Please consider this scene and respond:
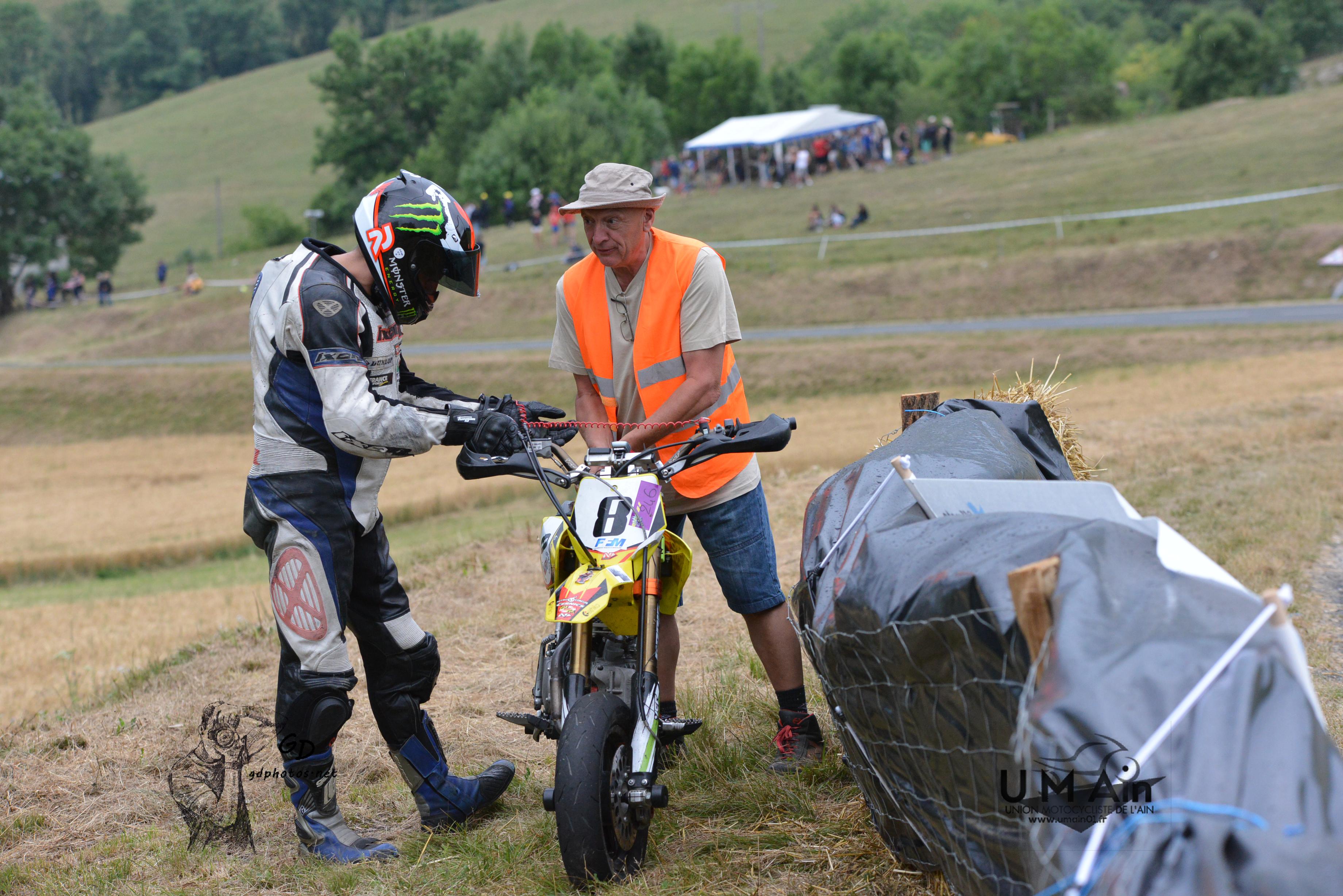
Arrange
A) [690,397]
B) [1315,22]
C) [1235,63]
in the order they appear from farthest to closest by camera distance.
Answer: [1315,22] → [1235,63] → [690,397]

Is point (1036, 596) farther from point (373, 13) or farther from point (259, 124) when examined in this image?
point (373, 13)

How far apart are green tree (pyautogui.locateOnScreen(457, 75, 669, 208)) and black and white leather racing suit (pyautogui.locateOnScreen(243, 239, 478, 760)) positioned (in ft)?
173

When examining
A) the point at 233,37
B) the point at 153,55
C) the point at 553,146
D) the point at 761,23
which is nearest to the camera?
the point at 553,146

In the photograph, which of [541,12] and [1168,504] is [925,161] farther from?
[541,12]

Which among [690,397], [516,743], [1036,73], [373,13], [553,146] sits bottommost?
[516,743]

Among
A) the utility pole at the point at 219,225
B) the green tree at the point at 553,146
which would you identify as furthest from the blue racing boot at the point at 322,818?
the utility pole at the point at 219,225

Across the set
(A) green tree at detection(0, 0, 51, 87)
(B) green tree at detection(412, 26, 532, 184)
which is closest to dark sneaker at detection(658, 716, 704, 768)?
(B) green tree at detection(412, 26, 532, 184)

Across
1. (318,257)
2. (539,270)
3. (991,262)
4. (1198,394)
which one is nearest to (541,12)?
(539,270)

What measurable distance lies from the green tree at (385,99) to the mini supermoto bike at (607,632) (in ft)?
270

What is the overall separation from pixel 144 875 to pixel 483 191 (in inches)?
2341

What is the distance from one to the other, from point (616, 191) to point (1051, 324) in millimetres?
22642

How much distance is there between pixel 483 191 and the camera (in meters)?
61.2

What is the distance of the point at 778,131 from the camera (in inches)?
2221

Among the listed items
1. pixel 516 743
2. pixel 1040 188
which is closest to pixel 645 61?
pixel 1040 188
